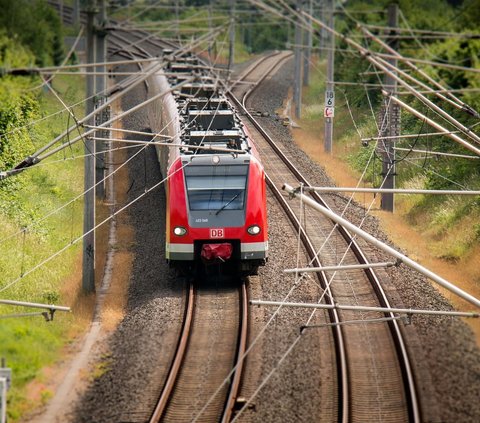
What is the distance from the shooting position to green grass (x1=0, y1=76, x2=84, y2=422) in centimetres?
1797

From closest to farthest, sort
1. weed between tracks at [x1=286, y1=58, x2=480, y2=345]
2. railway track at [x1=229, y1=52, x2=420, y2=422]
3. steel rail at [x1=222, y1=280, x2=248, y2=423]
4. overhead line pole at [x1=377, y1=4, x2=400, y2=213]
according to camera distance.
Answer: steel rail at [x1=222, y1=280, x2=248, y2=423], railway track at [x1=229, y1=52, x2=420, y2=422], weed between tracks at [x1=286, y1=58, x2=480, y2=345], overhead line pole at [x1=377, y1=4, x2=400, y2=213]

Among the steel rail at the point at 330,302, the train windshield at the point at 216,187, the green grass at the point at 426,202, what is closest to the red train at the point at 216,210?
the train windshield at the point at 216,187

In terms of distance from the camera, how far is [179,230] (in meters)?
21.6

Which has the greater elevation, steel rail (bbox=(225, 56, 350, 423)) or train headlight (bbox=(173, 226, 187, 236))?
train headlight (bbox=(173, 226, 187, 236))

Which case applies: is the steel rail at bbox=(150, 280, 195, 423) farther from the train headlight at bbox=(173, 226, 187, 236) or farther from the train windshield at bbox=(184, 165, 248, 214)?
the train windshield at bbox=(184, 165, 248, 214)

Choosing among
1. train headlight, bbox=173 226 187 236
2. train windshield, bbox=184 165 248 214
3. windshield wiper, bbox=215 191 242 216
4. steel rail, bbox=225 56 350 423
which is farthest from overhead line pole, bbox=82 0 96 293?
steel rail, bbox=225 56 350 423

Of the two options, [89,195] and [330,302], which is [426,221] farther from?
[89,195]

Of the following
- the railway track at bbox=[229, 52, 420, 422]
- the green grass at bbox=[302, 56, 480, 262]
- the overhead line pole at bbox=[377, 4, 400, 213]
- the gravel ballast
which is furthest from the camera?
the overhead line pole at bbox=[377, 4, 400, 213]

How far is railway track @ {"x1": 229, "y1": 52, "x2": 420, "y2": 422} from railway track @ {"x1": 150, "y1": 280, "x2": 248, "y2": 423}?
1.88m

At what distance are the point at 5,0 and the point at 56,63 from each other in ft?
52.9

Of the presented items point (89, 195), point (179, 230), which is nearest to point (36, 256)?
point (89, 195)

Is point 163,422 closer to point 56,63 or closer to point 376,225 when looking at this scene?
point 376,225

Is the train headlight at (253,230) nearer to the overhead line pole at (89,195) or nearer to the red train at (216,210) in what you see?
the red train at (216,210)

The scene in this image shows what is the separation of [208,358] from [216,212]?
4301 mm
